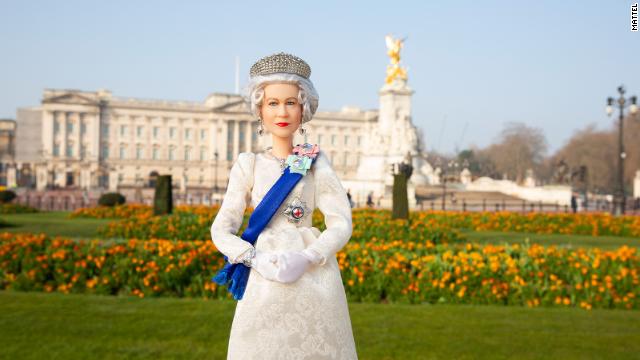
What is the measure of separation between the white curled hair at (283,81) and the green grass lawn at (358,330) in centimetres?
308

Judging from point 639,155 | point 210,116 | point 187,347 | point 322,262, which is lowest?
point 187,347

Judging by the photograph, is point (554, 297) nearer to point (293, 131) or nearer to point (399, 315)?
point (399, 315)

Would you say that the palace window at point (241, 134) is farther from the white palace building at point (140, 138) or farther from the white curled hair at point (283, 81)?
the white curled hair at point (283, 81)

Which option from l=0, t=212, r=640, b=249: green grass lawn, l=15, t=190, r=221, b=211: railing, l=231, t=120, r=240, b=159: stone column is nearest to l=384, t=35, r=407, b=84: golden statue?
l=15, t=190, r=221, b=211: railing

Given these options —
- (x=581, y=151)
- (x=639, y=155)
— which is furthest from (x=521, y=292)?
(x=581, y=151)

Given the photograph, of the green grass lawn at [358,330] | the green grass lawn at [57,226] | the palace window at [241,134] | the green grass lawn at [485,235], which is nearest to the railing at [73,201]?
the green grass lawn at [57,226]

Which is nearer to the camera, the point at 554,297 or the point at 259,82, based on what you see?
the point at 259,82

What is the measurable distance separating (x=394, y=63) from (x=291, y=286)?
4032 centimetres

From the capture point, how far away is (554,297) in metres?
8.62

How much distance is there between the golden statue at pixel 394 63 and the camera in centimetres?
4206

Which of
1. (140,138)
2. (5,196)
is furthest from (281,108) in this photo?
Result: (140,138)

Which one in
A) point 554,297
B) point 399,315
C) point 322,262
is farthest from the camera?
point 554,297

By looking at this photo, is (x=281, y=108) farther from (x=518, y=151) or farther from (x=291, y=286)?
(x=518, y=151)

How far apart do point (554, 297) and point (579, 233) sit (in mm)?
12552
